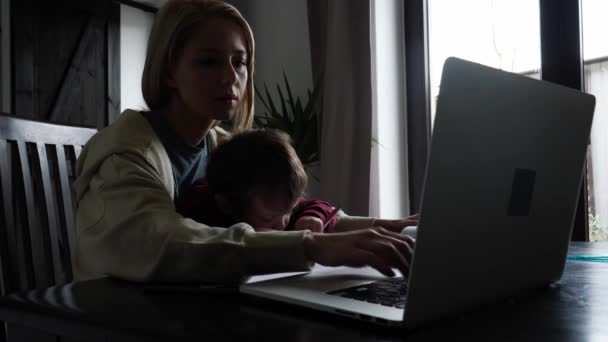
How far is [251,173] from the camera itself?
3.34 feet

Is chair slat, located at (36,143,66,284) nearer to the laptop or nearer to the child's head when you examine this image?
the child's head

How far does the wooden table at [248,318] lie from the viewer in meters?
0.51

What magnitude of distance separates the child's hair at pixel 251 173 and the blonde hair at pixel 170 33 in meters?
0.27

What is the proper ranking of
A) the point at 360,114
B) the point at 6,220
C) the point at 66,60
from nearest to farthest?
the point at 6,220 → the point at 360,114 → the point at 66,60

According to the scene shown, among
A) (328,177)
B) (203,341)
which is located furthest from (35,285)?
(328,177)

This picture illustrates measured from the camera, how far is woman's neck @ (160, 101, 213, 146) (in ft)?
4.17

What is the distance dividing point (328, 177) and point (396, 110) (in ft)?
1.91

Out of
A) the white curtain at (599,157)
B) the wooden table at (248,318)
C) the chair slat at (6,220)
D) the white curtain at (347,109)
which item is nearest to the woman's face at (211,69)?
the chair slat at (6,220)

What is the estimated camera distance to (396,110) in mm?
3273

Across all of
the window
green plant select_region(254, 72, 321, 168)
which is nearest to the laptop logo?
the window

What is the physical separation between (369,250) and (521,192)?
19cm

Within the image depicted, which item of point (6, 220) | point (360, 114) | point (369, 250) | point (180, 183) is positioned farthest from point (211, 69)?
point (360, 114)

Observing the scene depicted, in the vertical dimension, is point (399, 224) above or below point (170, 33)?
below

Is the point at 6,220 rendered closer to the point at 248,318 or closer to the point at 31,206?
the point at 31,206
